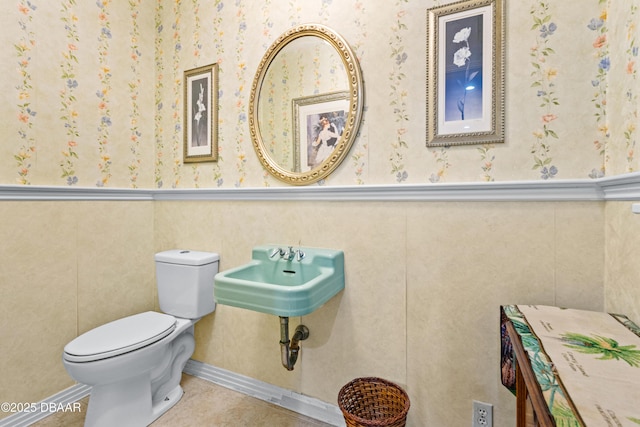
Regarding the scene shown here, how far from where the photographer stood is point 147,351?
138cm

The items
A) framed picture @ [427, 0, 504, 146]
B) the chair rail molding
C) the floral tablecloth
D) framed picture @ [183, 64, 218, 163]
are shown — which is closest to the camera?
the floral tablecloth

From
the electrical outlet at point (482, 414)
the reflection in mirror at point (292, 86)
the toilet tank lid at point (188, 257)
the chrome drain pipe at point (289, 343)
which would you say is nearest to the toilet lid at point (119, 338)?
the toilet tank lid at point (188, 257)

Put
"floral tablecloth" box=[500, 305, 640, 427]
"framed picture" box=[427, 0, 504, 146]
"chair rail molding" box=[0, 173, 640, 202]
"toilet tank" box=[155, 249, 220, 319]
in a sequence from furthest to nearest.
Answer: "toilet tank" box=[155, 249, 220, 319] → "framed picture" box=[427, 0, 504, 146] → "chair rail molding" box=[0, 173, 640, 202] → "floral tablecloth" box=[500, 305, 640, 427]

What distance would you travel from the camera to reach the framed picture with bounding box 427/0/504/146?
1184 millimetres

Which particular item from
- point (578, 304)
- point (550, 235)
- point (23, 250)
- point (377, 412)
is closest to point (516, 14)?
point (550, 235)

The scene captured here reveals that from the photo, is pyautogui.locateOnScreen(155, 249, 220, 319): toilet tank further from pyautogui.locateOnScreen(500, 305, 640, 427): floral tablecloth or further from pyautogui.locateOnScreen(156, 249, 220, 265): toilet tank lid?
pyautogui.locateOnScreen(500, 305, 640, 427): floral tablecloth

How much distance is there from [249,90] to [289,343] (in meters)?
1.36

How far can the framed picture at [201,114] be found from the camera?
5.99 feet

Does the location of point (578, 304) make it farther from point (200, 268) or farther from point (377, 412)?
point (200, 268)

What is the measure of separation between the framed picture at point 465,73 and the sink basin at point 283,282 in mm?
727

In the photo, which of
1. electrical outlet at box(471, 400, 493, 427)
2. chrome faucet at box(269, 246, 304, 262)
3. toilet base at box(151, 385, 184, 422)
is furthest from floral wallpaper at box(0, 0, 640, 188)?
toilet base at box(151, 385, 184, 422)

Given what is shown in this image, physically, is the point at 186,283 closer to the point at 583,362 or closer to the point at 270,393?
the point at 270,393

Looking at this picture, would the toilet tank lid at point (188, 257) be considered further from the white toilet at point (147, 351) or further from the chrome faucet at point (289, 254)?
the chrome faucet at point (289, 254)

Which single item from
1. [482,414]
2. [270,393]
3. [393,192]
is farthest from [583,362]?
[270,393]
